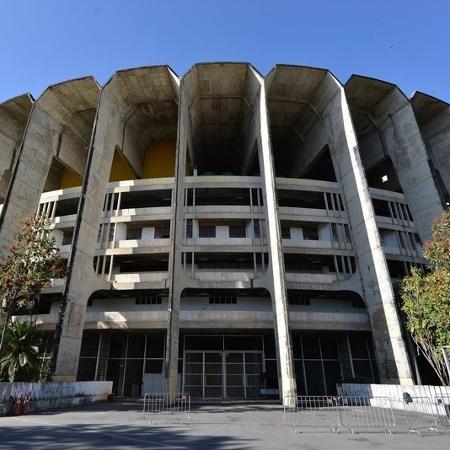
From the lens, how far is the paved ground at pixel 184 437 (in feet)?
25.0

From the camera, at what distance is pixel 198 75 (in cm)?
2984

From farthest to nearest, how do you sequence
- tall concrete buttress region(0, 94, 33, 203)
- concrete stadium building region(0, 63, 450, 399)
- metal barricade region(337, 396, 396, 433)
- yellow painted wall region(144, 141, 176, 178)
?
yellow painted wall region(144, 141, 176, 178), tall concrete buttress region(0, 94, 33, 203), concrete stadium building region(0, 63, 450, 399), metal barricade region(337, 396, 396, 433)

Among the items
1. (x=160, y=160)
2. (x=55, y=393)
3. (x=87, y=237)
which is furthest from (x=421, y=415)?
→ (x=160, y=160)

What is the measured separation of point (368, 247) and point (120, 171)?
25.5 meters

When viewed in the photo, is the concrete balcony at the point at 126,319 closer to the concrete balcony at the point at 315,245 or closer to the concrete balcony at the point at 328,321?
the concrete balcony at the point at 328,321

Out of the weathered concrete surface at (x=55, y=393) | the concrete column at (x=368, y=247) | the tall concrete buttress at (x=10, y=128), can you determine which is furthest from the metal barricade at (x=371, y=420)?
the tall concrete buttress at (x=10, y=128)

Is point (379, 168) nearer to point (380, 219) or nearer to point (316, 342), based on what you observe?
point (380, 219)

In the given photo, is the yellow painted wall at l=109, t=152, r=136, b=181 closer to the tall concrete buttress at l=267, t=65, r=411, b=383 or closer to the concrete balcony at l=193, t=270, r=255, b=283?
the concrete balcony at l=193, t=270, r=255, b=283

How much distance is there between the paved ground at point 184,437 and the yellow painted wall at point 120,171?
87.1 feet

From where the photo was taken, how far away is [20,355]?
55.9 ft

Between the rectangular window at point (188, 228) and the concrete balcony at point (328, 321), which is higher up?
the rectangular window at point (188, 228)

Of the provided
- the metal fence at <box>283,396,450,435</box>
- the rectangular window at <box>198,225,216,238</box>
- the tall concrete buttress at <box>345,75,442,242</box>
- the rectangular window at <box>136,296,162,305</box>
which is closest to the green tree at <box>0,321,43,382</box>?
the rectangular window at <box>136,296,162,305</box>

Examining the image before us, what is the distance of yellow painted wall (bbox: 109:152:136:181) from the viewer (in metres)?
34.9

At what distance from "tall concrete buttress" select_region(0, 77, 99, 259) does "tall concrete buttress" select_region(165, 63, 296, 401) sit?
32.8 feet
